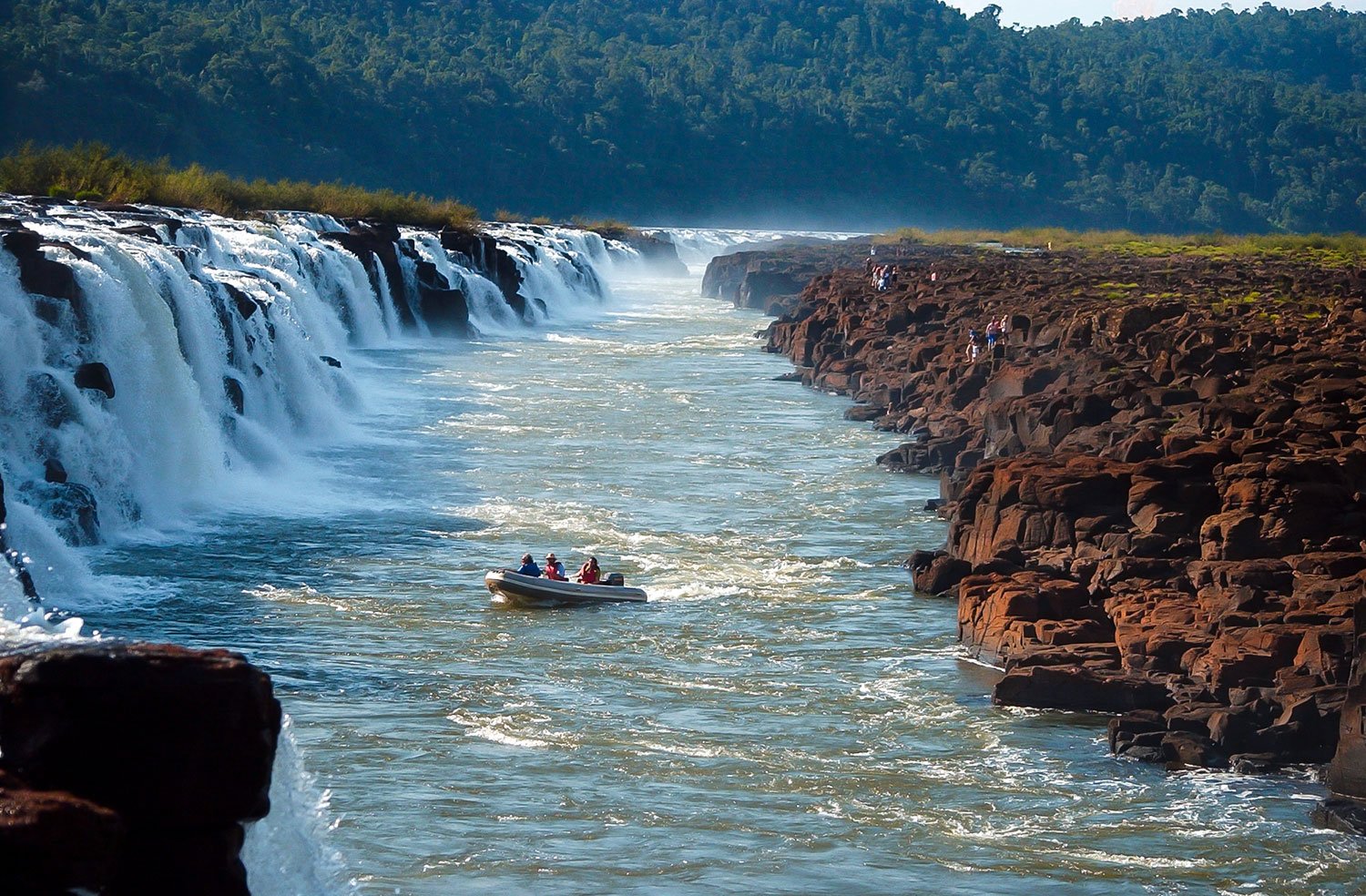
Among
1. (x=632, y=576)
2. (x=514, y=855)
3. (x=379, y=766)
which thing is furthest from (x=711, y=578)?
(x=514, y=855)

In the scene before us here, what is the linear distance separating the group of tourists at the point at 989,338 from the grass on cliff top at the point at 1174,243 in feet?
108

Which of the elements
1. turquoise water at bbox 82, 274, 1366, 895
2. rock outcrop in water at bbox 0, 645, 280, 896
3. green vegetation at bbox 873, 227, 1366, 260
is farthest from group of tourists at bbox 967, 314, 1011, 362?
rock outcrop in water at bbox 0, 645, 280, 896

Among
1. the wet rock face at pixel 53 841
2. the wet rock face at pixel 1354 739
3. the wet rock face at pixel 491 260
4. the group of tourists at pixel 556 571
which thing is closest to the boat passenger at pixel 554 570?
the group of tourists at pixel 556 571

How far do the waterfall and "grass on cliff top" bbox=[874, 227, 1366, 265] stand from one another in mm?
44843

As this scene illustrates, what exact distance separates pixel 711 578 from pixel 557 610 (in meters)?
2.72

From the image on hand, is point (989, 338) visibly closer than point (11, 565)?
No

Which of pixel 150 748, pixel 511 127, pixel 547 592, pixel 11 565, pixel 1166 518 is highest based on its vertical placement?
pixel 511 127

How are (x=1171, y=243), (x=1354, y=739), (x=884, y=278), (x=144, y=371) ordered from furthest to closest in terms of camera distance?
(x=1171, y=243), (x=884, y=278), (x=144, y=371), (x=1354, y=739)

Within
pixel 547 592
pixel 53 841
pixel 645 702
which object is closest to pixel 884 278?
pixel 547 592

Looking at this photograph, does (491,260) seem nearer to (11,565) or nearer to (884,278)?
(884,278)

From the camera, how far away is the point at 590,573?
22.6m

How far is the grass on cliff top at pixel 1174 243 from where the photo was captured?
259 ft

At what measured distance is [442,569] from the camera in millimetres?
24297

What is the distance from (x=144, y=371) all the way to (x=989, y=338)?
19233 mm
